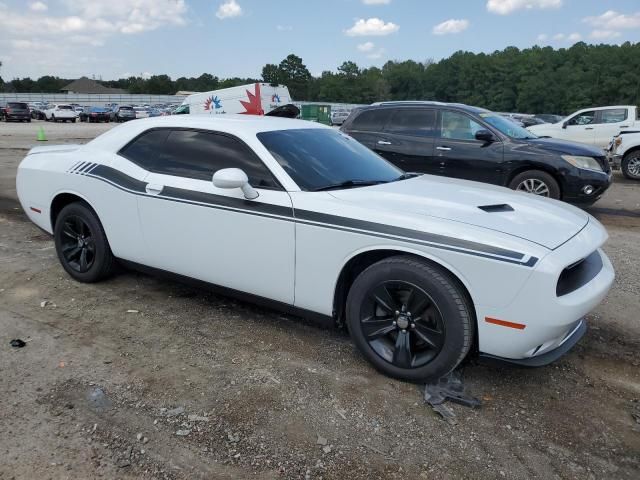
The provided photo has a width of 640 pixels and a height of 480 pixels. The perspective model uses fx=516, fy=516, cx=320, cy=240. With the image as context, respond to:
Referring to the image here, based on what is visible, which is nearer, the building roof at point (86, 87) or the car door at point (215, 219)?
the car door at point (215, 219)

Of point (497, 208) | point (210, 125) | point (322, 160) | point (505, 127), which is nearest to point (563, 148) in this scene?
point (505, 127)

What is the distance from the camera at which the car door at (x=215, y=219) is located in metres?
3.40

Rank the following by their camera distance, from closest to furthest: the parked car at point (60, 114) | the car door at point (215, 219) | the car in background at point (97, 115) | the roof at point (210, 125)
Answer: the car door at point (215, 219) < the roof at point (210, 125) < the parked car at point (60, 114) < the car in background at point (97, 115)

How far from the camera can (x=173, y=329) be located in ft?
12.6

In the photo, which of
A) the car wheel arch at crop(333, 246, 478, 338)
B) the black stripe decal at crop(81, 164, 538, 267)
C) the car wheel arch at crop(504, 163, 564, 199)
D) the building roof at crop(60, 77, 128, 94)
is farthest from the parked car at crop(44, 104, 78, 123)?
the building roof at crop(60, 77, 128, 94)

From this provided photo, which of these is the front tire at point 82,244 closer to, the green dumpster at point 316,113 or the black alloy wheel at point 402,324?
the black alloy wheel at point 402,324

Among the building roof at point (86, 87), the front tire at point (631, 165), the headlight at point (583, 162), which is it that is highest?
the building roof at point (86, 87)

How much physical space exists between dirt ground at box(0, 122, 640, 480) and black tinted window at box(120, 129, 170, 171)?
1177 mm

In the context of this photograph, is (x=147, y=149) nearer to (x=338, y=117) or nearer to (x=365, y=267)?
(x=365, y=267)

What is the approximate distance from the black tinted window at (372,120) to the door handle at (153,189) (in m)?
5.56

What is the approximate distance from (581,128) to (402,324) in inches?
575

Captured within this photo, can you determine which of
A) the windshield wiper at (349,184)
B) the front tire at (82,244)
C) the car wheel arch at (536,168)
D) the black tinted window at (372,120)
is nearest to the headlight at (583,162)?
the car wheel arch at (536,168)

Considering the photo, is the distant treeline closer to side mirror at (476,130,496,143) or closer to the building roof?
the building roof

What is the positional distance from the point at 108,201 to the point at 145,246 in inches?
20.5
